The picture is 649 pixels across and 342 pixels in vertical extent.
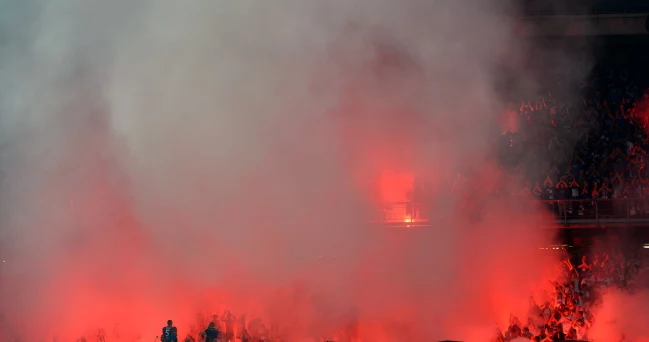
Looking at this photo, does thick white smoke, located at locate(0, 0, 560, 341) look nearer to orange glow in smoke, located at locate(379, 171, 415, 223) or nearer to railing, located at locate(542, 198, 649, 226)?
orange glow in smoke, located at locate(379, 171, 415, 223)

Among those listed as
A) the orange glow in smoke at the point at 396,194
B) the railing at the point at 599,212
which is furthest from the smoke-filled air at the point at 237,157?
the railing at the point at 599,212

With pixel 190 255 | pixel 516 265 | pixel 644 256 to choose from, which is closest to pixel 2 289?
pixel 190 255

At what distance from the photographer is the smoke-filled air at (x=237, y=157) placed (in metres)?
7.33

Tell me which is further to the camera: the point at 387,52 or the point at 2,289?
the point at 2,289

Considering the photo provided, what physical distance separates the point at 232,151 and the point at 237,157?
83 mm

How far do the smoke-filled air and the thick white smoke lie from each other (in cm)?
2

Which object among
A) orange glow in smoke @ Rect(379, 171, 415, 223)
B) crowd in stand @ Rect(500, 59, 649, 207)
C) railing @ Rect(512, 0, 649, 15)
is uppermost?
railing @ Rect(512, 0, 649, 15)

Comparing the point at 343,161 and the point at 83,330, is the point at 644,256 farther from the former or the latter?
the point at 83,330

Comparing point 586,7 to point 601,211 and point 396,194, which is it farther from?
point 396,194

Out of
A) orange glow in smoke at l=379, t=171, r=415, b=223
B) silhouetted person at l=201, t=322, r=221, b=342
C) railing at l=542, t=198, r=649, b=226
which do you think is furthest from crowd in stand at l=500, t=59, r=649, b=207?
silhouetted person at l=201, t=322, r=221, b=342

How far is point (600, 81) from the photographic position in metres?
11.5

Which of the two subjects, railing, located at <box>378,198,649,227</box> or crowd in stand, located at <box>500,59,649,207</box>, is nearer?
railing, located at <box>378,198,649,227</box>

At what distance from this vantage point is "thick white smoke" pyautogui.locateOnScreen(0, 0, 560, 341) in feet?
24.0

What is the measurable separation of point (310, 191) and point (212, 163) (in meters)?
1.10
